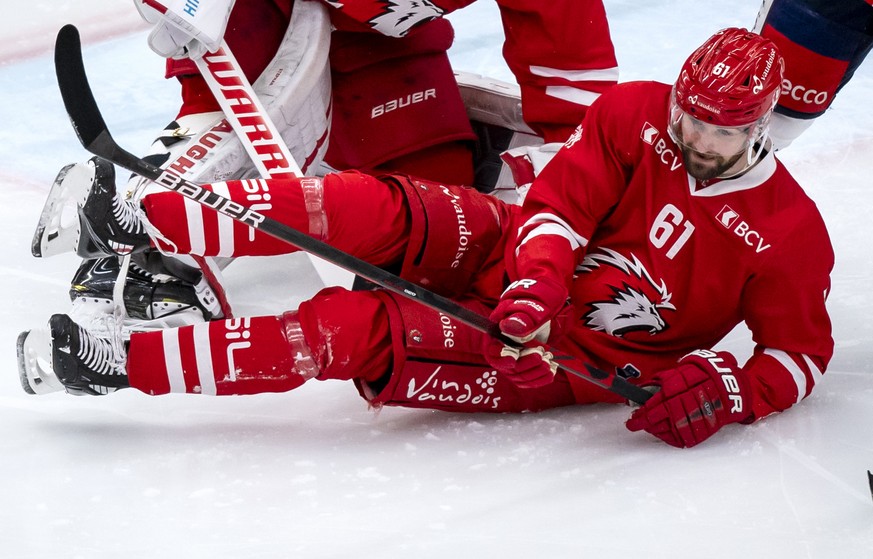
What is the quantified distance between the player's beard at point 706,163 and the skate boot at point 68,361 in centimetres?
91

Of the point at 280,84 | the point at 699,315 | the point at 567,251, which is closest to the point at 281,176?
the point at 280,84

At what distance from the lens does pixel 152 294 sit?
227 centimetres

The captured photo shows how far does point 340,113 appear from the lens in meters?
2.53

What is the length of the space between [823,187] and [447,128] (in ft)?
3.16

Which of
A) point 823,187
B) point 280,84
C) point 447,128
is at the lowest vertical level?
point 823,187

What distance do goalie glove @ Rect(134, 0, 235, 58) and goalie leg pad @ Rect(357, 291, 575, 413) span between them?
26.8 inches

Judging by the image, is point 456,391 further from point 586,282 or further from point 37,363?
point 37,363

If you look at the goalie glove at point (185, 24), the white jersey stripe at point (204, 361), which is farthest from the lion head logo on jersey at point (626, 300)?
the goalie glove at point (185, 24)

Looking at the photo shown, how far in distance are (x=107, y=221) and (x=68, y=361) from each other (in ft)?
0.84

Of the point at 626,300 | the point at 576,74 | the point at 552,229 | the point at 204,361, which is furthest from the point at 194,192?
the point at 576,74

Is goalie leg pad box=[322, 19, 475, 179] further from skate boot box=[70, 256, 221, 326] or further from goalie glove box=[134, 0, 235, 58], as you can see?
skate boot box=[70, 256, 221, 326]

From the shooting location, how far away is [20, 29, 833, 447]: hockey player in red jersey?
1740mm

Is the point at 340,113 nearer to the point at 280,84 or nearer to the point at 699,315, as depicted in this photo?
the point at 280,84

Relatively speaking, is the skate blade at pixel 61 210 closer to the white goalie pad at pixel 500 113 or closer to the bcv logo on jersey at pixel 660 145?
the bcv logo on jersey at pixel 660 145
